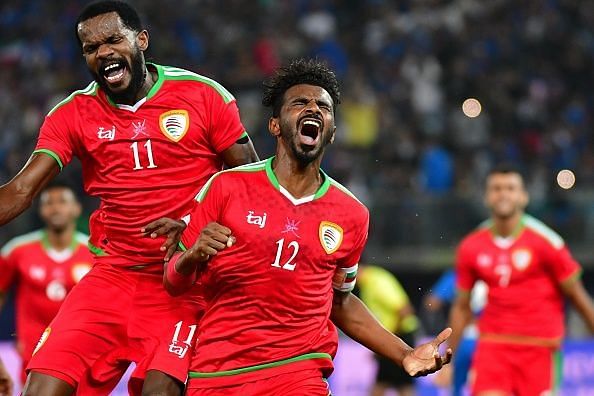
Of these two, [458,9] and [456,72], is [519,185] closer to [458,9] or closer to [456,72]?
[456,72]

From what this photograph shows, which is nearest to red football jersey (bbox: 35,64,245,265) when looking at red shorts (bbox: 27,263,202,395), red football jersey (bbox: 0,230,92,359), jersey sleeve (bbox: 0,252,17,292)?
red shorts (bbox: 27,263,202,395)

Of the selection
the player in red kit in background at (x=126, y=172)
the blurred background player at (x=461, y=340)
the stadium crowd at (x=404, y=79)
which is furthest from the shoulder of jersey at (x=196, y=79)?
the stadium crowd at (x=404, y=79)

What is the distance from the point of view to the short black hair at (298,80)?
5.73 m

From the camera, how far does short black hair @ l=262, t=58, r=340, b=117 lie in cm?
573

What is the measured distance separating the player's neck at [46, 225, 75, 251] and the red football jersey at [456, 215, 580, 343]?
11.0 ft

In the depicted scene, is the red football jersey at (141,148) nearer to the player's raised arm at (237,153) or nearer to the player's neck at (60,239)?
the player's raised arm at (237,153)

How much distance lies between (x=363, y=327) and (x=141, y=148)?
1381mm

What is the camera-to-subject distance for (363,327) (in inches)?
238

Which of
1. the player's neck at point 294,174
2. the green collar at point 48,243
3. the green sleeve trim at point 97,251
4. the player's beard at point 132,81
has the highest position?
the player's beard at point 132,81

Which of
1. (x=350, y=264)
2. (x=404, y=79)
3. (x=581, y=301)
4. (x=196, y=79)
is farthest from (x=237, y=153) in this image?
(x=404, y=79)

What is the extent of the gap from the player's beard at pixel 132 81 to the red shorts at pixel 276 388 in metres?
1.51

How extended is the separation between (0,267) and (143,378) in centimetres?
429

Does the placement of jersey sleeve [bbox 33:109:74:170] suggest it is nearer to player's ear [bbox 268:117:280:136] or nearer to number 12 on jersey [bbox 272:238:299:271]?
player's ear [bbox 268:117:280:136]

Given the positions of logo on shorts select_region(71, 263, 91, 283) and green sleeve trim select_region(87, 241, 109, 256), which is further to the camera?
logo on shorts select_region(71, 263, 91, 283)
